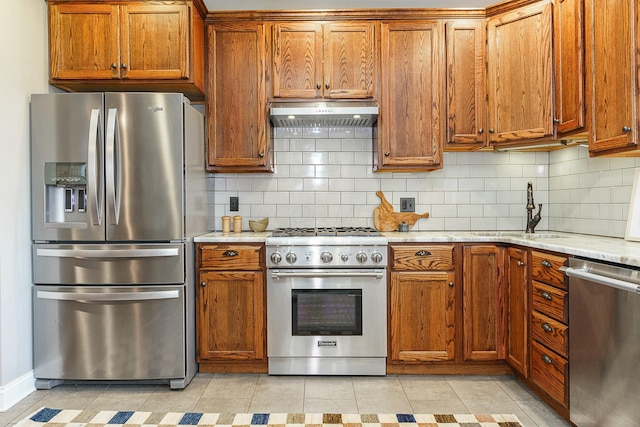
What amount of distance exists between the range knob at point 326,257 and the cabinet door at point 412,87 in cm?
85

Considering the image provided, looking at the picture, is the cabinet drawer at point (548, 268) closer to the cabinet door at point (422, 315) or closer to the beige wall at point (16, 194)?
the cabinet door at point (422, 315)

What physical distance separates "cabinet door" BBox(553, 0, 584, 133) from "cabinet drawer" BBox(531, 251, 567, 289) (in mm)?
813

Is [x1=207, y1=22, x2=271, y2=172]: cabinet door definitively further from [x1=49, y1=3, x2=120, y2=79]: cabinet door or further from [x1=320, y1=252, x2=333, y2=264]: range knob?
[x1=320, y1=252, x2=333, y2=264]: range knob

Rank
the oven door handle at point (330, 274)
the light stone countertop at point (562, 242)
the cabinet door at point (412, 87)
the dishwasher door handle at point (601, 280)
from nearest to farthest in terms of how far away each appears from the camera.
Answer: the dishwasher door handle at point (601, 280) < the light stone countertop at point (562, 242) < the oven door handle at point (330, 274) < the cabinet door at point (412, 87)

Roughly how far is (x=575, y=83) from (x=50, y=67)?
127 inches

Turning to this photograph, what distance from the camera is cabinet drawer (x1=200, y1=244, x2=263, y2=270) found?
2.77 m

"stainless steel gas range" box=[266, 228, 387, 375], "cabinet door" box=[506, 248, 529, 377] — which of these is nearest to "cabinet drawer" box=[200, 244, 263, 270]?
"stainless steel gas range" box=[266, 228, 387, 375]

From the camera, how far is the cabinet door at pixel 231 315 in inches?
109

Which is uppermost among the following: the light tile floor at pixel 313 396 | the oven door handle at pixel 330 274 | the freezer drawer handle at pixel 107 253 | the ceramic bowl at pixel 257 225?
the ceramic bowl at pixel 257 225

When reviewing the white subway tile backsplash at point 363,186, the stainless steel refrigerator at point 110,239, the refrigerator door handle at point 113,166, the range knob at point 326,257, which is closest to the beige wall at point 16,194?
the stainless steel refrigerator at point 110,239

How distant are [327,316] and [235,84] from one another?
1.72 m

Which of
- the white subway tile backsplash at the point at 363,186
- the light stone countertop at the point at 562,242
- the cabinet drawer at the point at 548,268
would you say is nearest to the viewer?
the light stone countertop at the point at 562,242

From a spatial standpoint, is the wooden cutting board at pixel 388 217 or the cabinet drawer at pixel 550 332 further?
the wooden cutting board at pixel 388 217

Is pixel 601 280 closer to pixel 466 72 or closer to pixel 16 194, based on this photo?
pixel 466 72
